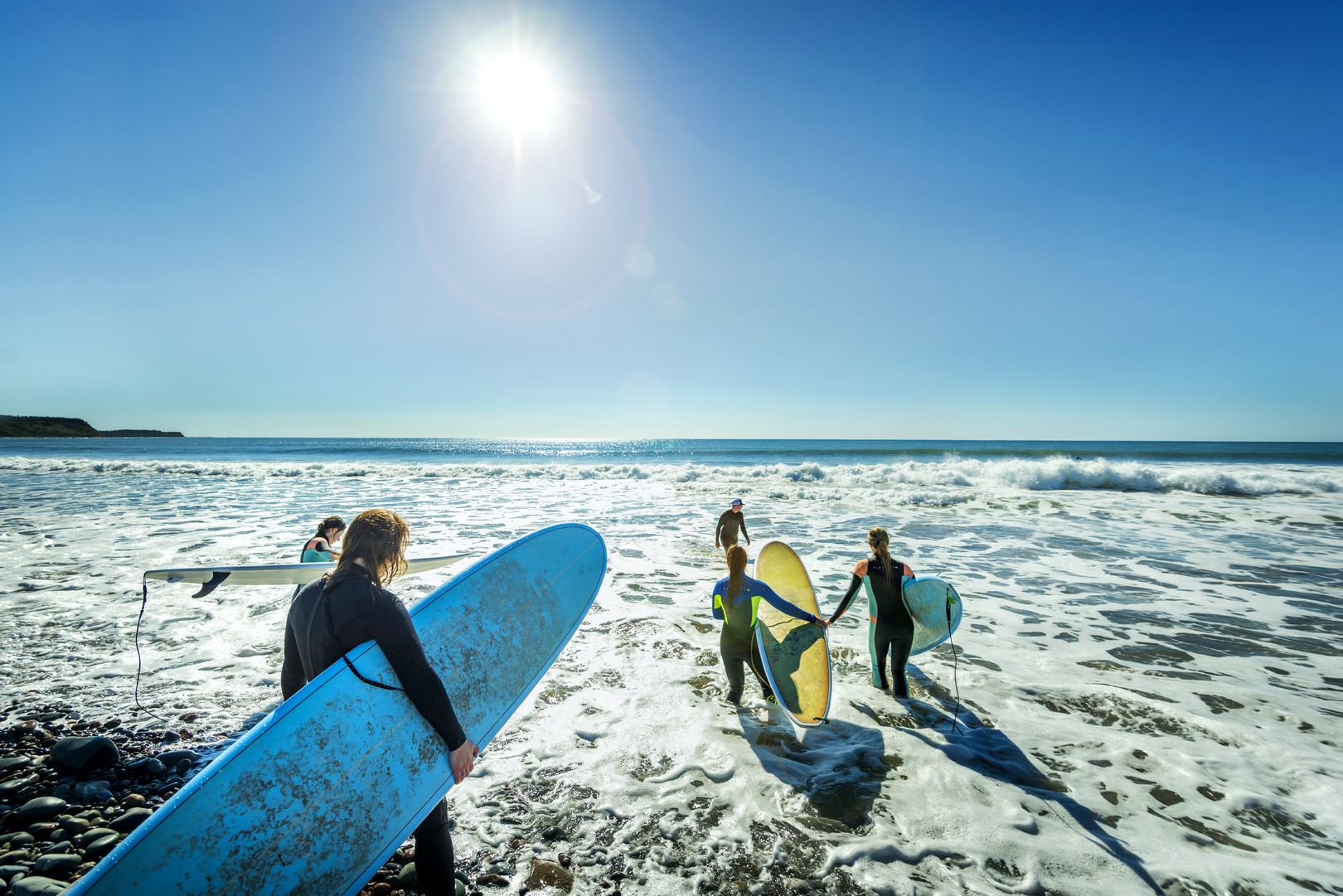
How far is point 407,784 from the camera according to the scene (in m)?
2.58

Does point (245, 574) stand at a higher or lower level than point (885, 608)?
higher

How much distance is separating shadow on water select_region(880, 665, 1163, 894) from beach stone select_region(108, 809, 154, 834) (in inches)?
202

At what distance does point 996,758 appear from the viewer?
13.0ft

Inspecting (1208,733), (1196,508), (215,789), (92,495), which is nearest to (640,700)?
(215,789)

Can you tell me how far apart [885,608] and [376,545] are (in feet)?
14.3

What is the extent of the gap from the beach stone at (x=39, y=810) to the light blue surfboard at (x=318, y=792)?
2079 mm

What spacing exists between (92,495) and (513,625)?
77.9 feet

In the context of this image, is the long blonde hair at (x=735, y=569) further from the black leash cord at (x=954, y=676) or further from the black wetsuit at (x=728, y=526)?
the black wetsuit at (x=728, y=526)

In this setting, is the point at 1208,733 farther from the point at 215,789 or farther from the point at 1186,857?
the point at 215,789

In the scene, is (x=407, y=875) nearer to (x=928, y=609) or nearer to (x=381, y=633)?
(x=381, y=633)

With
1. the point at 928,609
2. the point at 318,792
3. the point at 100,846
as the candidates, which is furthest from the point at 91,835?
the point at 928,609

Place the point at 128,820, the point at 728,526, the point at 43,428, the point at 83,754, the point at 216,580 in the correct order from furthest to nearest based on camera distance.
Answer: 1. the point at 43,428
2. the point at 728,526
3. the point at 216,580
4. the point at 83,754
5. the point at 128,820

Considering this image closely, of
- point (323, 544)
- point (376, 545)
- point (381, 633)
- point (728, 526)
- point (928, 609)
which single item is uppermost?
point (376, 545)

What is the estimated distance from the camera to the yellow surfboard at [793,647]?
4.45m
